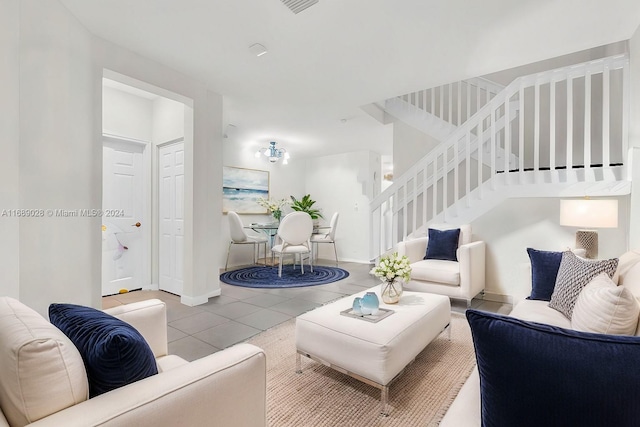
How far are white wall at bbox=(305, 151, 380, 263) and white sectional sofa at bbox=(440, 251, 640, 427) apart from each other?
4373mm

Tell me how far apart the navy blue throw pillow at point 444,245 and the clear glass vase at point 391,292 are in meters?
1.66

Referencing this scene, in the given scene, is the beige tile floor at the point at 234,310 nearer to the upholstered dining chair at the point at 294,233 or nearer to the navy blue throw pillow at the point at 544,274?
the upholstered dining chair at the point at 294,233

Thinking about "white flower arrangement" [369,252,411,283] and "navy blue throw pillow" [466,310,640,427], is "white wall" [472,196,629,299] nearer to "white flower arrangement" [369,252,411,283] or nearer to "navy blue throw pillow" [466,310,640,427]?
"white flower arrangement" [369,252,411,283]

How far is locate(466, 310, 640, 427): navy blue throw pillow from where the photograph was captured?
2.15ft

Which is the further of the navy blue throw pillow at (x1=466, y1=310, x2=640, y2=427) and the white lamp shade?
the white lamp shade

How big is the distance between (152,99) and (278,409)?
3992 millimetres

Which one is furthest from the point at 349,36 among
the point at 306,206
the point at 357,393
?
the point at 306,206

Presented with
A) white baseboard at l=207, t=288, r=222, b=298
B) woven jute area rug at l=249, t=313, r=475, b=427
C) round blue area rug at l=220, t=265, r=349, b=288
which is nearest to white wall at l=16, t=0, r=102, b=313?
white baseboard at l=207, t=288, r=222, b=298

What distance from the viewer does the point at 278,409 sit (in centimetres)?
161

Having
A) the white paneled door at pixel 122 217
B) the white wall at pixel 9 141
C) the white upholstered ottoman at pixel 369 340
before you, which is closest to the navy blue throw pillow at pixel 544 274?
the white upholstered ottoman at pixel 369 340

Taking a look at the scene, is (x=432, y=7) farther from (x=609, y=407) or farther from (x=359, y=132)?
(x=359, y=132)

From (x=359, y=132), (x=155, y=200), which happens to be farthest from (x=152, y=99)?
(x=359, y=132)

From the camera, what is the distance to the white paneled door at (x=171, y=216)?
3.86 m

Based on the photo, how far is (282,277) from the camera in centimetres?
474
